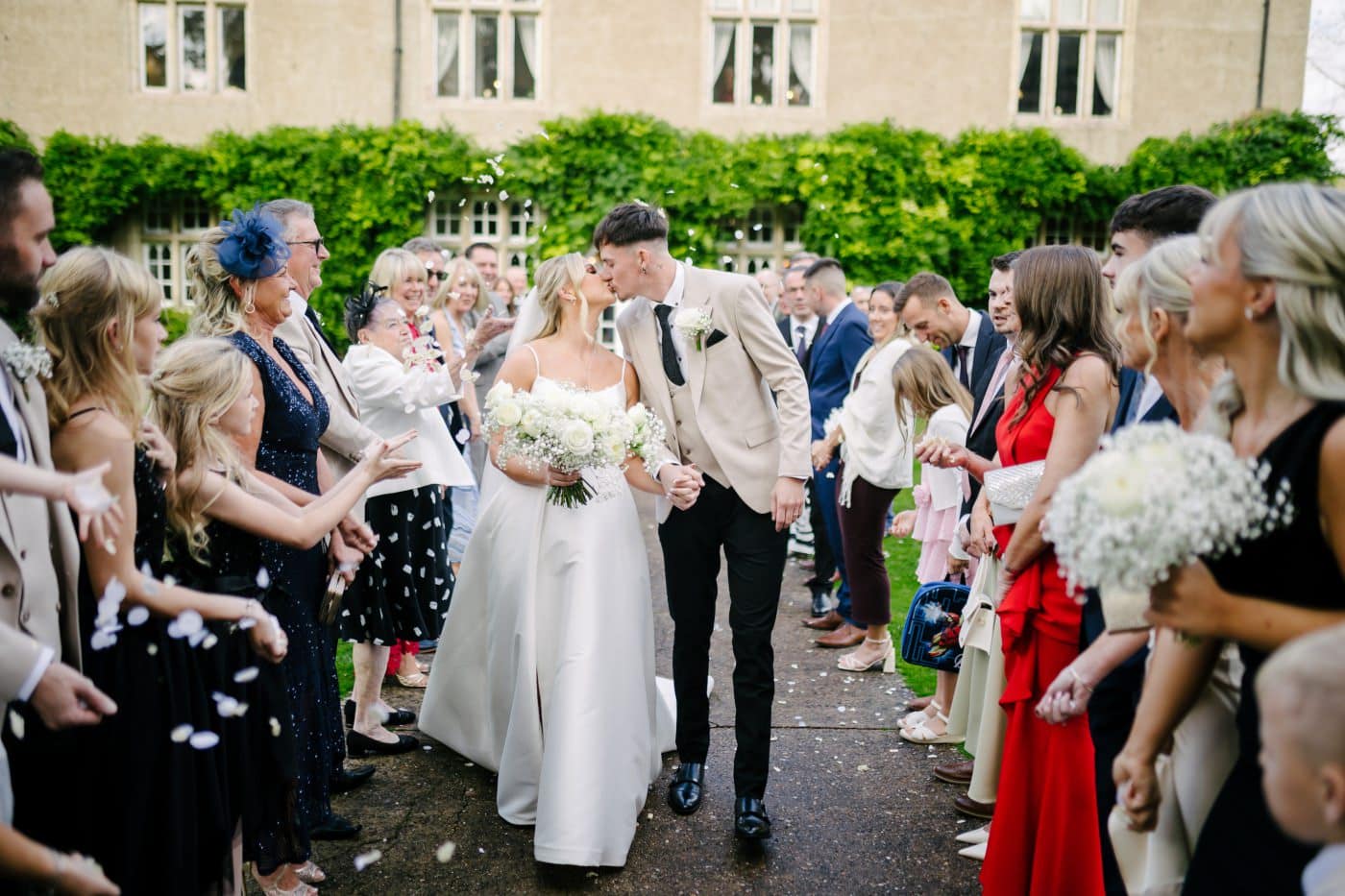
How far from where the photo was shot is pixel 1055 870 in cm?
323

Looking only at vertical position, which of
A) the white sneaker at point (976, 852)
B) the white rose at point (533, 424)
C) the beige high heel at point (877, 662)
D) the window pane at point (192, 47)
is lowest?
the beige high heel at point (877, 662)

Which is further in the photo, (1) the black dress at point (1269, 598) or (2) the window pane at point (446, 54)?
(2) the window pane at point (446, 54)

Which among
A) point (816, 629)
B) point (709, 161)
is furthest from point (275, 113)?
point (816, 629)

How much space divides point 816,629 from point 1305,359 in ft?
18.6

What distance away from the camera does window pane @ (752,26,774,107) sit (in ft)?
50.9

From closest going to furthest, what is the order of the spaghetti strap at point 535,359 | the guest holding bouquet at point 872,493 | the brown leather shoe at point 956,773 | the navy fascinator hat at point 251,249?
the navy fascinator hat at point 251,249, the spaghetti strap at point 535,359, the brown leather shoe at point 956,773, the guest holding bouquet at point 872,493

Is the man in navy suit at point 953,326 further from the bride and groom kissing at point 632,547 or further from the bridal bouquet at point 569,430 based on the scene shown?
the bridal bouquet at point 569,430

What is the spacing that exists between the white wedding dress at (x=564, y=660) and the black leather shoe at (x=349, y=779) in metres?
0.50

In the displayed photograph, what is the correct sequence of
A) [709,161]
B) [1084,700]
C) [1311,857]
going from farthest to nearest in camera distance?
[709,161] → [1084,700] → [1311,857]

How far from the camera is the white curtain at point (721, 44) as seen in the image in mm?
15461

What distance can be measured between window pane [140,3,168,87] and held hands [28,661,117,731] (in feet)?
51.5

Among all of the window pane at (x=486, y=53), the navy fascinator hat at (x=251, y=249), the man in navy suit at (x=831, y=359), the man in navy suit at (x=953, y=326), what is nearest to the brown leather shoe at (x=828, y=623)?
the man in navy suit at (x=831, y=359)

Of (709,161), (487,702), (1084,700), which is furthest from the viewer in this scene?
(709,161)

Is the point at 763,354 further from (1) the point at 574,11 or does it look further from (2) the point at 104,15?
(2) the point at 104,15
